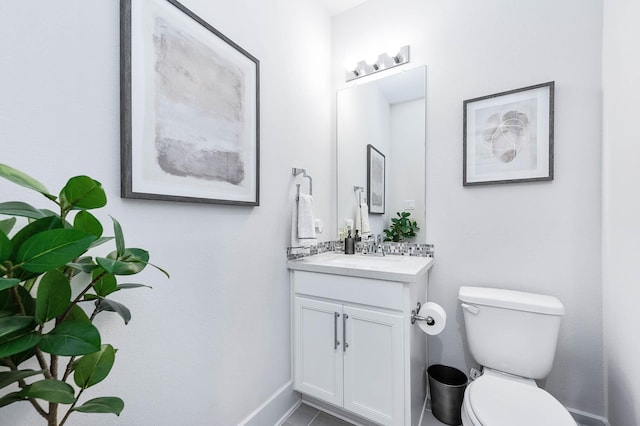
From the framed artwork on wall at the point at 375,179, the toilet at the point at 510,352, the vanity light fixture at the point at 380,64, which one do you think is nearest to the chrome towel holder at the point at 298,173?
the framed artwork on wall at the point at 375,179

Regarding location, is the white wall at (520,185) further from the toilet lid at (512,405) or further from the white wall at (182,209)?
the white wall at (182,209)

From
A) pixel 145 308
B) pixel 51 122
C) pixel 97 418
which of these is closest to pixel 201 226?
pixel 145 308

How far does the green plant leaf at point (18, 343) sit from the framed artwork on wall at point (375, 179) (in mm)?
1762

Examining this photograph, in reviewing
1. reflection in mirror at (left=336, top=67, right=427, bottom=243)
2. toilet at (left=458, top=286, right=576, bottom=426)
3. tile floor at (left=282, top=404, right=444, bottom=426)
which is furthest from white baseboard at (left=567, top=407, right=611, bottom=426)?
reflection in mirror at (left=336, top=67, right=427, bottom=243)

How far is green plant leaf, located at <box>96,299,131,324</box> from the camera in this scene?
679 millimetres

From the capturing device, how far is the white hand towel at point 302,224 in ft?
5.42

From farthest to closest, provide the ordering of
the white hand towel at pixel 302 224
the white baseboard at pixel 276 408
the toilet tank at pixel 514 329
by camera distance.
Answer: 1. the white hand towel at pixel 302 224
2. the white baseboard at pixel 276 408
3. the toilet tank at pixel 514 329

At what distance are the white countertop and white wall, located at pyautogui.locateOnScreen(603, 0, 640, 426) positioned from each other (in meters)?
0.76

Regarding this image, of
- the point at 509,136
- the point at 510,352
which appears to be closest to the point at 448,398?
the point at 510,352

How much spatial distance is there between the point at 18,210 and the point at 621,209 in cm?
187

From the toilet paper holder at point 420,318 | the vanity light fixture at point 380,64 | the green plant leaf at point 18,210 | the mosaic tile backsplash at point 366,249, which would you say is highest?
the vanity light fixture at point 380,64

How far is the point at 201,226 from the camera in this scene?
46.7 inches

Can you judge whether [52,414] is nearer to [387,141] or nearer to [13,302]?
[13,302]

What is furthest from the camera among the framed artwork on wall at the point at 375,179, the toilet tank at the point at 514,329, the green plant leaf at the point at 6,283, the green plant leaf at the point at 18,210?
the framed artwork on wall at the point at 375,179
